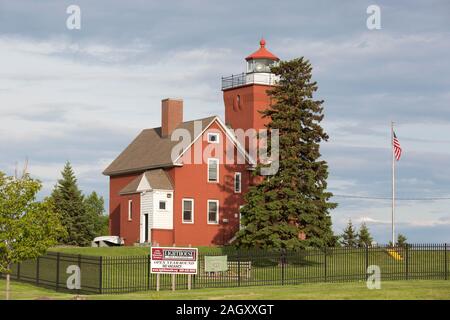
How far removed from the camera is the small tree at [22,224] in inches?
1410

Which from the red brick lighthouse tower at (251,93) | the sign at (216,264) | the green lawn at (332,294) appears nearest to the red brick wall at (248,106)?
the red brick lighthouse tower at (251,93)

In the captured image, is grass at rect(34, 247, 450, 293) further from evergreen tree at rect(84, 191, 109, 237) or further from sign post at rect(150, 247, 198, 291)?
evergreen tree at rect(84, 191, 109, 237)

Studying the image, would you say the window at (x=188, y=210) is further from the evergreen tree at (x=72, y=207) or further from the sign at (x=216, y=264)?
the sign at (x=216, y=264)

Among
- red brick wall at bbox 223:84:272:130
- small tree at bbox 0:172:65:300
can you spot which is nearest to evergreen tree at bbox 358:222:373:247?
red brick wall at bbox 223:84:272:130

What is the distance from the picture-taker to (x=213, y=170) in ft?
216

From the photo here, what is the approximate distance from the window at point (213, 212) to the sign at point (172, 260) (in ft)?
92.7

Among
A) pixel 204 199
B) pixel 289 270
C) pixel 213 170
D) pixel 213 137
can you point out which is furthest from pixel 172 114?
pixel 289 270

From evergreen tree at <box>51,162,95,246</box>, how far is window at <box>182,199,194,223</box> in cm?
1586

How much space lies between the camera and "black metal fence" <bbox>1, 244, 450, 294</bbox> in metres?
41.6

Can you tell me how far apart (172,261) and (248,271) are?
862cm

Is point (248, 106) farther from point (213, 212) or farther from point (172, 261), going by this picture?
point (172, 261)
